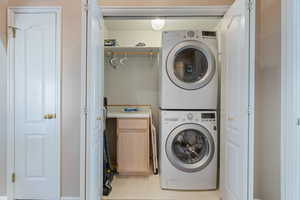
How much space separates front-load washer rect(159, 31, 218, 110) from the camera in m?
2.54

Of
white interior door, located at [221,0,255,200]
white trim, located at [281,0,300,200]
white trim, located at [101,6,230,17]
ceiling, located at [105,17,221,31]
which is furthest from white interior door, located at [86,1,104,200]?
white trim, located at [281,0,300,200]

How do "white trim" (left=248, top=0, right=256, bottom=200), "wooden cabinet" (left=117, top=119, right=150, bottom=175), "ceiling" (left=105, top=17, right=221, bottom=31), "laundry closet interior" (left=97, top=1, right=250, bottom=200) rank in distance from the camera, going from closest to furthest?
"white trim" (left=248, top=0, right=256, bottom=200)
"laundry closet interior" (left=97, top=1, right=250, bottom=200)
"wooden cabinet" (left=117, top=119, right=150, bottom=175)
"ceiling" (left=105, top=17, right=221, bottom=31)

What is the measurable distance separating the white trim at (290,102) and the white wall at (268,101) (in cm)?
15

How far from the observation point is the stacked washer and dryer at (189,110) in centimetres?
255

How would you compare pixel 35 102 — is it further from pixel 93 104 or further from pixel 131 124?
pixel 131 124

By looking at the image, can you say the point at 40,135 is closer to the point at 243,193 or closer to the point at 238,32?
the point at 243,193

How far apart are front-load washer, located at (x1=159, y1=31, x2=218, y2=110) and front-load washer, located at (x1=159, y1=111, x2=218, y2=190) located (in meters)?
0.13

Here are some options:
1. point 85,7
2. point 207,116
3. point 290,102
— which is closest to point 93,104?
point 85,7

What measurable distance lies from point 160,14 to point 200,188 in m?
2.20

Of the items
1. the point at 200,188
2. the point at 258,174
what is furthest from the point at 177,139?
the point at 258,174

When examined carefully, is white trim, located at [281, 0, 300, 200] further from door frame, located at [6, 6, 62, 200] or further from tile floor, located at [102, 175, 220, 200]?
door frame, located at [6, 6, 62, 200]

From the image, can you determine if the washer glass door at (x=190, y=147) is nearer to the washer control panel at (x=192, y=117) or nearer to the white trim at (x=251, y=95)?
the washer control panel at (x=192, y=117)

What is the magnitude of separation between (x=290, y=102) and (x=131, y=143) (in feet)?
6.58

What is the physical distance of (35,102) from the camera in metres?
2.23
